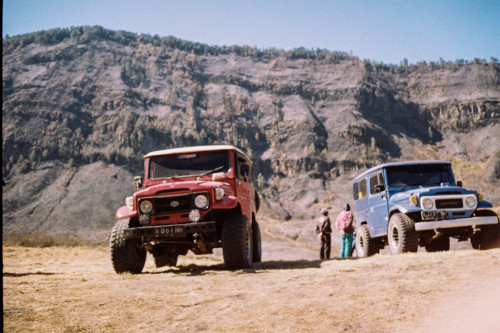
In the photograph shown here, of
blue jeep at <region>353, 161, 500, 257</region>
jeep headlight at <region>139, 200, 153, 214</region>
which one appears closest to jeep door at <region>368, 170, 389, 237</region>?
blue jeep at <region>353, 161, 500, 257</region>

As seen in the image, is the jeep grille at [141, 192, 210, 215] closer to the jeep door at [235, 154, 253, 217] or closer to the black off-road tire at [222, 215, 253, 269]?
the black off-road tire at [222, 215, 253, 269]

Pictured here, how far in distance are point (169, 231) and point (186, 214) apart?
0.52m

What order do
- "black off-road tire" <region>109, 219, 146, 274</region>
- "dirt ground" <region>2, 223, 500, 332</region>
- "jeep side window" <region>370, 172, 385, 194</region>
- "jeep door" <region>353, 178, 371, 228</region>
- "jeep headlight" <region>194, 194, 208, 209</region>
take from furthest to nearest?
"jeep door" <region>353, 178, 371, 228</region>
"jeep side window" <region>370, 172, 385, 194</region>
"black off-road tire" <region>109, 219, 146, 274</region>
"jeep headlight" <region>194, 194, 208, 209</region>
"dirt ground" <region>2, 223, 500, 332</region>

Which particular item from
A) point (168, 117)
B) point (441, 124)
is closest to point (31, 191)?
point (168, 117)

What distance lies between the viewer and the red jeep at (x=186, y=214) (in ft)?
26.8

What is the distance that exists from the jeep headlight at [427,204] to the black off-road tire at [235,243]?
426cm

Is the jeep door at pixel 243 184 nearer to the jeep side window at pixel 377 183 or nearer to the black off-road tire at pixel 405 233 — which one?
the jeep side window at pixel 377 183

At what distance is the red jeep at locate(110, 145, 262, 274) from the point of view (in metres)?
8.18

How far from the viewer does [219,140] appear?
64.1 metres

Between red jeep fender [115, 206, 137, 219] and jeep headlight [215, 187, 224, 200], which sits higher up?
jeep headlight [215, 187, 224, 200]

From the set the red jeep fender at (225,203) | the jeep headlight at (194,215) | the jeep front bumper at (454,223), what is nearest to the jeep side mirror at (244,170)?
the red jeep fender at (225,203)

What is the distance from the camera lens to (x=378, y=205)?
11586 millimetres

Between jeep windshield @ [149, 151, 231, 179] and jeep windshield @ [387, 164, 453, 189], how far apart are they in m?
4.53

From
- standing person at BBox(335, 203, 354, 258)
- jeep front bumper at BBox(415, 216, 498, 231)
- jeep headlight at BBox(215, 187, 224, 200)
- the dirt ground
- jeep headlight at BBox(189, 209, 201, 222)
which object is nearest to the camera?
the dirt ground
